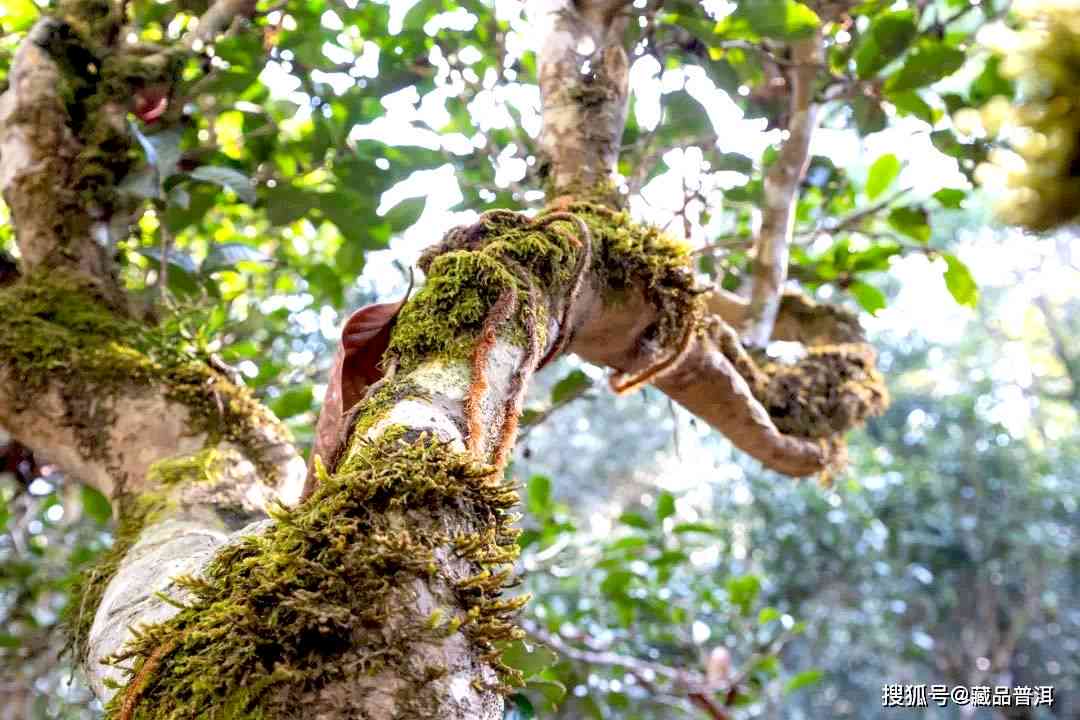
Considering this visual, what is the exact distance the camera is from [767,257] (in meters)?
1.61

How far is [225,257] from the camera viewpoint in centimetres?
155

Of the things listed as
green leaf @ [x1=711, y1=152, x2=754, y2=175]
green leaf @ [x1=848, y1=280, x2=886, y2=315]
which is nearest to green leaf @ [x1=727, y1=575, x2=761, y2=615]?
green leaf @ [x1=848, y1=280, x2=886, y2=315]

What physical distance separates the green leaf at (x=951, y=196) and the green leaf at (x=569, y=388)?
85cm

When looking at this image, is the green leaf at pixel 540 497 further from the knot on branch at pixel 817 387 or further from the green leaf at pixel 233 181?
the green leaf at pixel 233 181

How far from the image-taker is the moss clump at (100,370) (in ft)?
3.51

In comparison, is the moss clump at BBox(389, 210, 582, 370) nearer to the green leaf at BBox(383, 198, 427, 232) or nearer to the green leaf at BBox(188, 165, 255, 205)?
the green leaf at BBox(188, 165, 255, 205)

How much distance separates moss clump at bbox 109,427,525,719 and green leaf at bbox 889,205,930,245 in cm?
141

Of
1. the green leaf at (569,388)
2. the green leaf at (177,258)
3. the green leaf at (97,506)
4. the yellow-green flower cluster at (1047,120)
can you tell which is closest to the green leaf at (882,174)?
the green leaf at (569,388)

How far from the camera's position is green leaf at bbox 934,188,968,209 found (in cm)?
183

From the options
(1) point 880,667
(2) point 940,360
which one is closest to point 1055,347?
(2) point 940,360

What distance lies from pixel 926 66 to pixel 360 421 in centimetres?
132

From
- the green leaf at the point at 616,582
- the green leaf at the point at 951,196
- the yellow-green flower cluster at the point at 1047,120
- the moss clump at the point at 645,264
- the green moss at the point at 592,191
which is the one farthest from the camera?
the green leaf at the point at 616,582

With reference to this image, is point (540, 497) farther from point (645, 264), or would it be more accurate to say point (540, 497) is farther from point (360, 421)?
point (360, 421)

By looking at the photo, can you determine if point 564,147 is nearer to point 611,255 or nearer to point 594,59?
point 594,59
